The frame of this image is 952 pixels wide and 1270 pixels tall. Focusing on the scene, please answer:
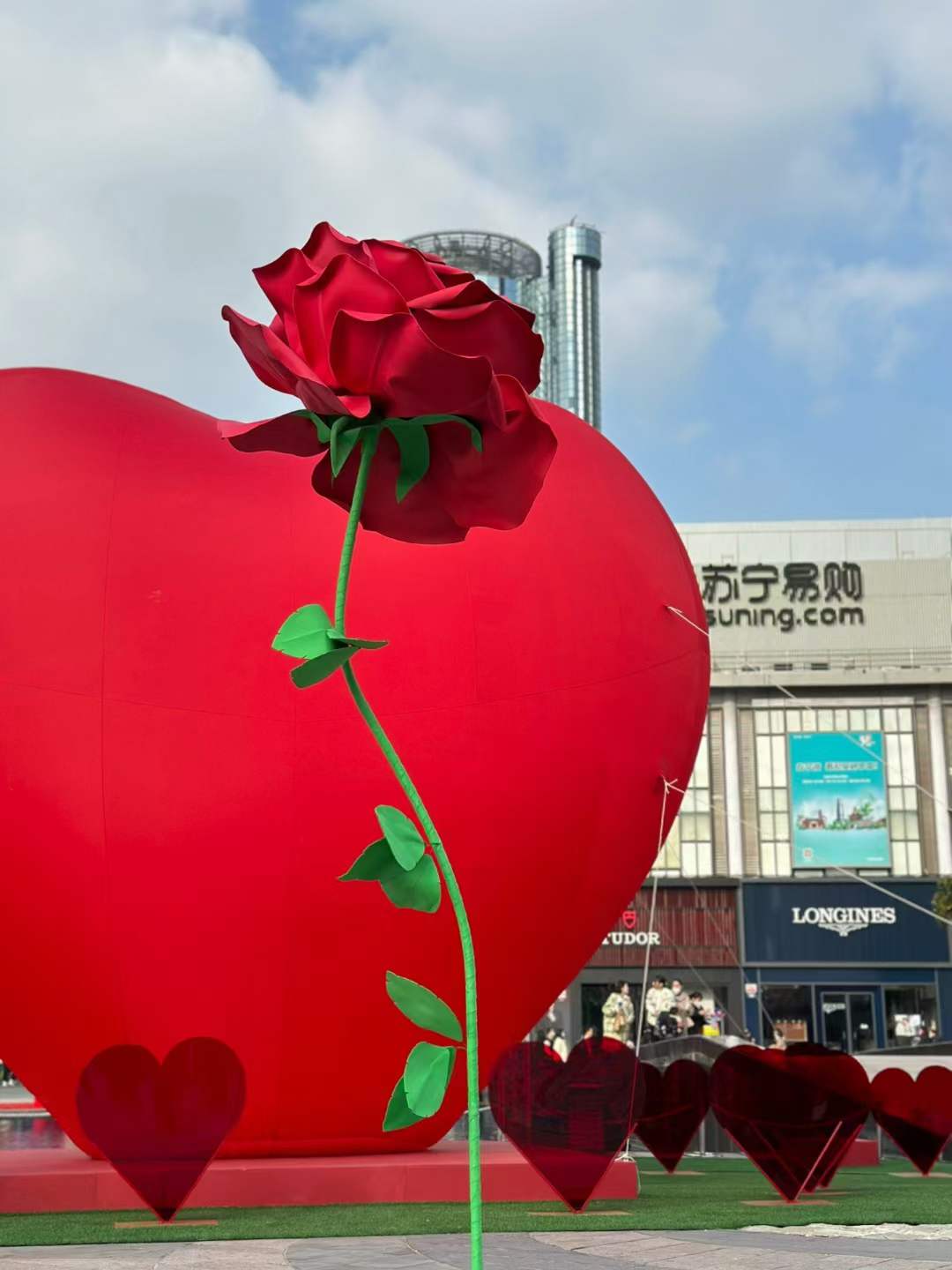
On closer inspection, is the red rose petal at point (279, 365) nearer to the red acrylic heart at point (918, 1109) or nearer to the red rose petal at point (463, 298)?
the red rose petal at point (463, 298)

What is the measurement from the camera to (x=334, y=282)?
8.71ft

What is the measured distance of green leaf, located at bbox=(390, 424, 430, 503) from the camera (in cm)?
280

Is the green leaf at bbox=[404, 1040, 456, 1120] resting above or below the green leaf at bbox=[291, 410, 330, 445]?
below

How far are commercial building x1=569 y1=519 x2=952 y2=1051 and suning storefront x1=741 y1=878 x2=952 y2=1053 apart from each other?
4 centimetres

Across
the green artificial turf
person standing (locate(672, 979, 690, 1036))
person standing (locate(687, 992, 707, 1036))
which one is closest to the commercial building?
person standing (locate(687, 992, 707, 1036))

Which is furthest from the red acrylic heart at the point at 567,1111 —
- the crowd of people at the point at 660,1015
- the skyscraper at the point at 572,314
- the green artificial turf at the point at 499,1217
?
the skyscraper at the point at 572,314

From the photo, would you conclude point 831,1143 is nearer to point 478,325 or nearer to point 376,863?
point 376,863

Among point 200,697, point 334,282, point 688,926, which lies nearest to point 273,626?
point 200,697

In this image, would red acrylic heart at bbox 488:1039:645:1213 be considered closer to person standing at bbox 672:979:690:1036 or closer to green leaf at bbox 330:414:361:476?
green leaf at bbox 330:414:361:476

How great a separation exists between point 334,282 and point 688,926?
36.3 m

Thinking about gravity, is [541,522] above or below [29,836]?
above

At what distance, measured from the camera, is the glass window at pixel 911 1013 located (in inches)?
1422

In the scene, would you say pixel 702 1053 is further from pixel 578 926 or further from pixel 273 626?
pixel 273 626

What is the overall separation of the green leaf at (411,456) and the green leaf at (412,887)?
77cm
